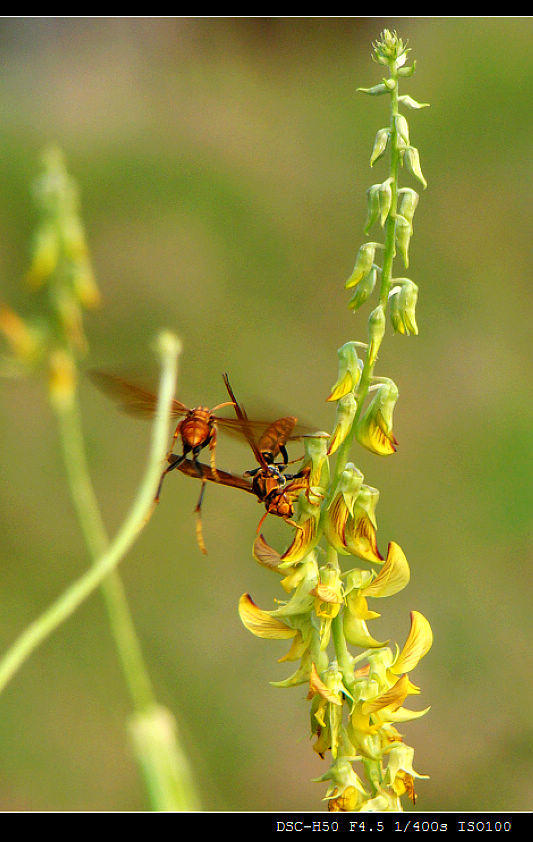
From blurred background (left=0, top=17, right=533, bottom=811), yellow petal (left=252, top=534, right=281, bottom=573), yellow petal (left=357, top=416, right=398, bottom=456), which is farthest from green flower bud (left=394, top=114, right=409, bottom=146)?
blurred background (left=0, top=17, right=533, bottom=811)

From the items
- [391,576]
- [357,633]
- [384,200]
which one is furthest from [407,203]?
[357,633]

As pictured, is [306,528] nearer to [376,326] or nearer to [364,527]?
[364,527]

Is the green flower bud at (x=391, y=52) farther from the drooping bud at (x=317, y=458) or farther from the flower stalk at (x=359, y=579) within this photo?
the drooping bud at (x=317, y=458)

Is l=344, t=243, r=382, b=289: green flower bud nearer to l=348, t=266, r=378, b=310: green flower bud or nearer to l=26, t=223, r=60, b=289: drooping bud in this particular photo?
Result: l=348, t=266, r=378, b=310: green flower bud

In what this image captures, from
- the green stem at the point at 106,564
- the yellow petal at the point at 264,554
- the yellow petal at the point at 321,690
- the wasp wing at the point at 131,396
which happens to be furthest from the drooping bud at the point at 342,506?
the wasp wing at the point at 131,396

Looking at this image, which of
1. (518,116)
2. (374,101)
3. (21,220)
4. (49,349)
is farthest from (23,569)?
(518,116)

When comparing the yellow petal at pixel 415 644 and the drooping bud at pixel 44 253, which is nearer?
the yellow petal at pixel 415 644
